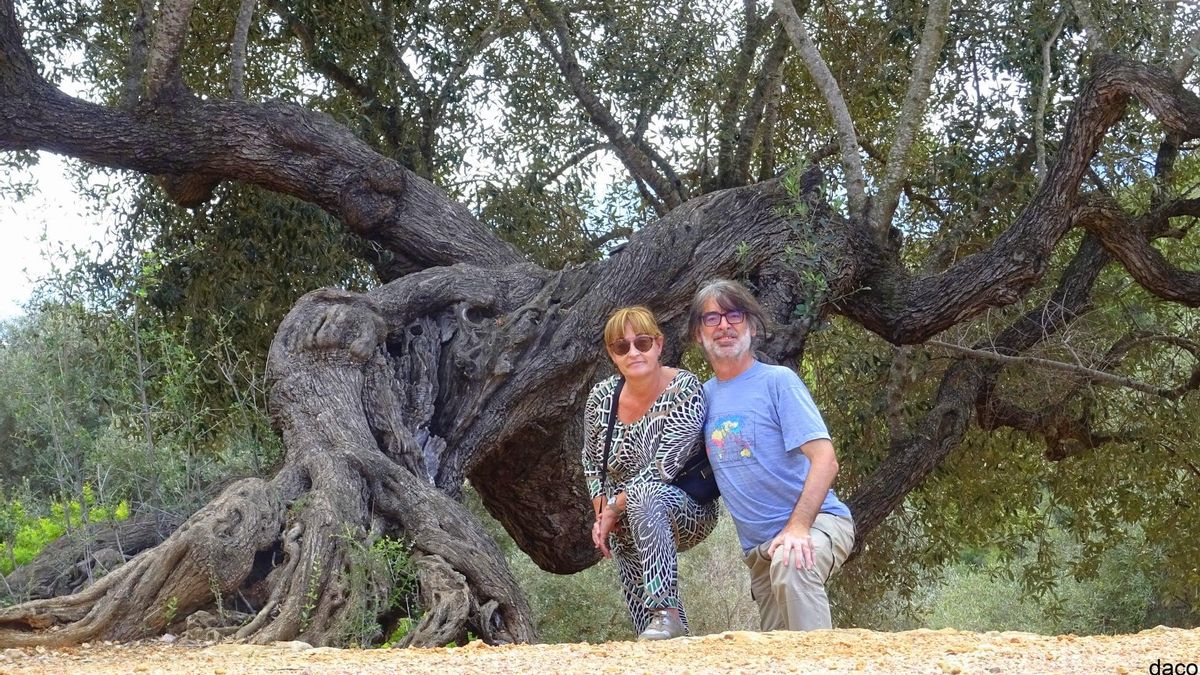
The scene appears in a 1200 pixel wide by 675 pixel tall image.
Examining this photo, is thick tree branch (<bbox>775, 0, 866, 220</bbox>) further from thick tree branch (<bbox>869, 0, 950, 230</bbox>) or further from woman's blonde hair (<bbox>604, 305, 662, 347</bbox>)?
woman's blonde hair (<bbox>604, 305, 662, 347</bbox>)

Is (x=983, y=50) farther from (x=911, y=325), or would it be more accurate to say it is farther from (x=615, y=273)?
(x=615, y=273)

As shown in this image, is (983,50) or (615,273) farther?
(983,50)

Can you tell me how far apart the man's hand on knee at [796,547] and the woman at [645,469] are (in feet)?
1.53

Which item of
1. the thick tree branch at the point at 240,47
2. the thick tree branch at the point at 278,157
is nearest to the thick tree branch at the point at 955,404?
the thick tree branch at the point at 278,157

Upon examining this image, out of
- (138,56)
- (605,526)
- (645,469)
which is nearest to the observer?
(645,469)

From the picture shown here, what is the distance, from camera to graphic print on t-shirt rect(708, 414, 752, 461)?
15.4 ft

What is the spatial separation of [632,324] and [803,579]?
3.81 feet

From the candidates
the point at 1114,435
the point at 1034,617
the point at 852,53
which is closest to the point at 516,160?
the point at 852,53

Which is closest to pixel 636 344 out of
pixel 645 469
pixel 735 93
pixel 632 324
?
pixel 632 324

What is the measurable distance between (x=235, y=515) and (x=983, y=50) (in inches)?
283

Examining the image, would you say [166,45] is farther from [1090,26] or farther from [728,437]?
[1090,26]

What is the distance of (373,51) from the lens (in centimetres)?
1056

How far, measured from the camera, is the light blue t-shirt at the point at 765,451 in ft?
15.2

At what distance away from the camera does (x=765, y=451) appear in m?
4.66
